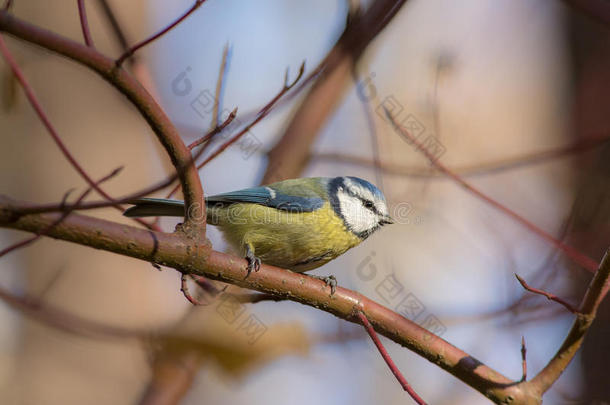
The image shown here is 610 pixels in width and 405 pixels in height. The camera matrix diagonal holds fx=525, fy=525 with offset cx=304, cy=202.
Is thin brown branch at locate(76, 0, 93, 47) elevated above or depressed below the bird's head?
below

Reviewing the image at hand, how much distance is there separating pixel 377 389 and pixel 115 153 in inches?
101

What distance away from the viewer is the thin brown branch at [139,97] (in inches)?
33.3

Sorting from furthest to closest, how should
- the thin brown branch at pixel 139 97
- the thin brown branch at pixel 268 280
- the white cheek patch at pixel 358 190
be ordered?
the white cheek patch at pixel 358 190 → the thin brown branch at pixel 268 280 → the thin brown branch at pixel 139 97

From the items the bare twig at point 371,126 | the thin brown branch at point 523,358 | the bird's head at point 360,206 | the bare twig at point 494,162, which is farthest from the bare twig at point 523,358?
the bird's head at point 360,206

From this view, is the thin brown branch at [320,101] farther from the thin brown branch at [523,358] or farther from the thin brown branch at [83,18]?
the thin brown branch at [523,358]

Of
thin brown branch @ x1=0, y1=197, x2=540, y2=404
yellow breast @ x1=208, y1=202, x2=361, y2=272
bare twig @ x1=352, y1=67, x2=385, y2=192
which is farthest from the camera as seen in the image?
yellow breast @ x1=208, y1=202, x2=361, y2=272

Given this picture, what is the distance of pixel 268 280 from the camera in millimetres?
1623

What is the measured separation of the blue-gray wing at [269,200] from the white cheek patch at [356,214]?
13cm

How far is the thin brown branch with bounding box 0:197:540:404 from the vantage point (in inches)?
45.0

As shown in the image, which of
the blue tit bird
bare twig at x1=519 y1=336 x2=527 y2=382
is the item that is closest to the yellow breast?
the blue tit bird

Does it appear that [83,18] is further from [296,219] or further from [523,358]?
[296,219]

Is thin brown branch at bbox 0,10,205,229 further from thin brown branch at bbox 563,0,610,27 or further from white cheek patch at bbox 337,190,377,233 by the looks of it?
white cheek patch at bbox 337,190,377,233

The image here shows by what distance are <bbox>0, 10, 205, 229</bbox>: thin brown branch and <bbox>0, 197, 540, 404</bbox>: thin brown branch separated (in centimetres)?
8

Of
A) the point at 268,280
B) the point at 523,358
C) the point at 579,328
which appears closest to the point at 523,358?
the point at 523,358
